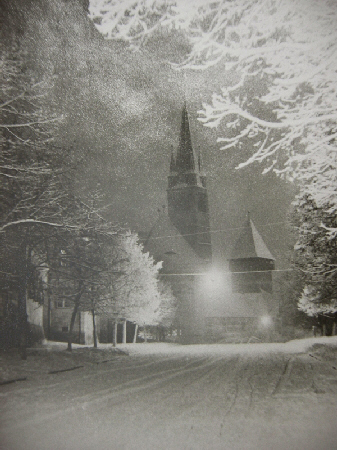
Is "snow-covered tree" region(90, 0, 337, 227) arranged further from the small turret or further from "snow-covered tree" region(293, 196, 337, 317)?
the small turret

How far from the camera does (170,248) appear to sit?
248 cm

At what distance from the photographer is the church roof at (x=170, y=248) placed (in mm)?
2426

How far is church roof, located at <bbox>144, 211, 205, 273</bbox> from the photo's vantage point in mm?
2426

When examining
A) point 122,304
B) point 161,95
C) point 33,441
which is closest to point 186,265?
point 122,304

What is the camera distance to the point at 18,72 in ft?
7.65

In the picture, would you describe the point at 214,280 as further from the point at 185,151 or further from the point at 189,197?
the point at 185,151

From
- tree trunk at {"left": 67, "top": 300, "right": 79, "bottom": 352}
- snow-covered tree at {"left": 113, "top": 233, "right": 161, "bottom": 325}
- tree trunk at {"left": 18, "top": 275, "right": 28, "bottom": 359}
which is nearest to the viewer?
tree trunk at {"left": 18, "top": 275, "right": 28, "bottom": 359}

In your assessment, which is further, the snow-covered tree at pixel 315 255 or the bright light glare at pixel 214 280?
the bright light glare at pixel 214 280

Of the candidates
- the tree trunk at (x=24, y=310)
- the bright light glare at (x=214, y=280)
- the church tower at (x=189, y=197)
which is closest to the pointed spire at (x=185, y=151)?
the church tower at (x=189, y=197)

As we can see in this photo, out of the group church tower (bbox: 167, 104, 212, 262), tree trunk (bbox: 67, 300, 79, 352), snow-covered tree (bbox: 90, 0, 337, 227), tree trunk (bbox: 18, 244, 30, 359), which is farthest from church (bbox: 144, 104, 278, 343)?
tree trunk (bbox: 18, 244, 30, 359)

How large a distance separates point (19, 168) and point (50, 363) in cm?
118

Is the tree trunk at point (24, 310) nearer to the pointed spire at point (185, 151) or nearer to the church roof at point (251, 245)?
the pointed spire at point (185, 151)

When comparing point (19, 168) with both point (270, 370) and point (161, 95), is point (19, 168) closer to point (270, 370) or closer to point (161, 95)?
point (161, 95)

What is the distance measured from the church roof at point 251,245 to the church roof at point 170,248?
0.98 feet
